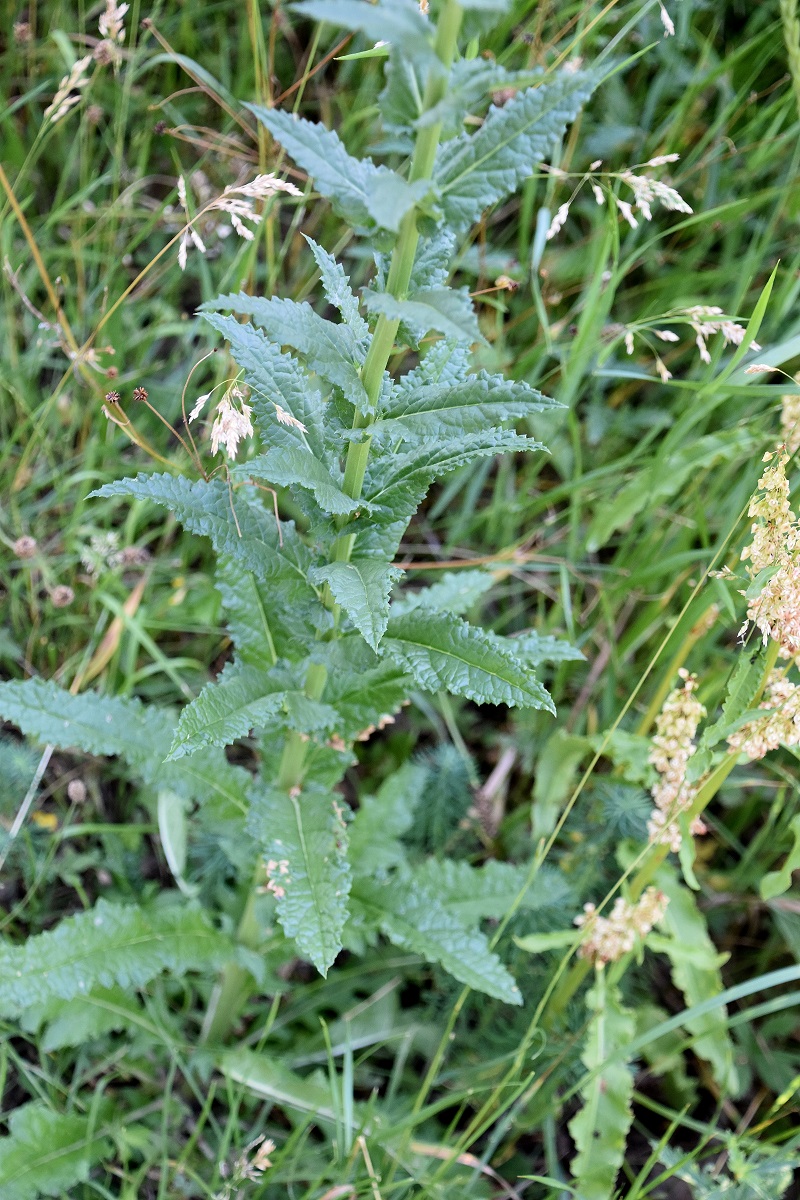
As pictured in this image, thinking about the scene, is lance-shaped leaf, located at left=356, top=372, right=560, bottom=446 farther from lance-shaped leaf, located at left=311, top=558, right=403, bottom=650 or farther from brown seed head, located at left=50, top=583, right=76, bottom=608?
brown seed head, located at left=50, top=583, right=76, bottom=608

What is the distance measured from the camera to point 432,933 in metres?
1.96

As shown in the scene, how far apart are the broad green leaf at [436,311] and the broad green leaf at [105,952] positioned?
1.34m

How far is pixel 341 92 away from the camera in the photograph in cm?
320

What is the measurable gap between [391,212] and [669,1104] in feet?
7.70

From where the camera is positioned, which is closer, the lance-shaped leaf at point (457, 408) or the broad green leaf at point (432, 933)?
the lance-shaped leaf at point (457, 408)

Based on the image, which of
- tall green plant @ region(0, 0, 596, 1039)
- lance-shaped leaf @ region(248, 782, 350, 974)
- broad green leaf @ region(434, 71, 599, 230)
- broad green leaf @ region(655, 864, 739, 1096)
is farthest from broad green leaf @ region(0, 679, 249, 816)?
broad green leaf @ region(434, 71, 599, 230)

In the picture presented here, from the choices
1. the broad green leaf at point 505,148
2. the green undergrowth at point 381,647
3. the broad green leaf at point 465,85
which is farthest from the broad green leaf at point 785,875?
the broad green leaf at point 465,85

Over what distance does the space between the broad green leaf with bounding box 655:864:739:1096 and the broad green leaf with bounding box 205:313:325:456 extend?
1347 mm

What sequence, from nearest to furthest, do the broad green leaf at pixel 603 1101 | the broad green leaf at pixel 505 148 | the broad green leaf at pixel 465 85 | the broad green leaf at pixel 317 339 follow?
the broad green leaf at pixel 465 85, the broad green leaf at pixel 505 148, the broad green leaf at pixel 317 339, the broad green leaf at pixel 603 1101

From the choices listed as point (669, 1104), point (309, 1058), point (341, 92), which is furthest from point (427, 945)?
point (341, 92)

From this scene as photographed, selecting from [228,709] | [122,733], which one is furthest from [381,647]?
[122,733]

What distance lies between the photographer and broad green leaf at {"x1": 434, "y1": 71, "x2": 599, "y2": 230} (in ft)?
4.04

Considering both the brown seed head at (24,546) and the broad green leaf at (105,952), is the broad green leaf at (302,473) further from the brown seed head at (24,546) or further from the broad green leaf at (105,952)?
the brown seed head at (24,546)

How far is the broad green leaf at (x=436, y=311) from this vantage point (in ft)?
3.93
